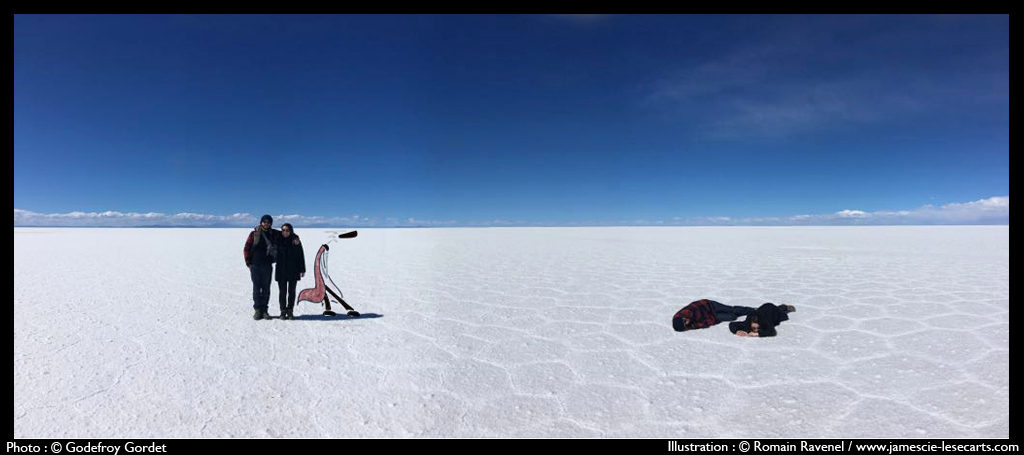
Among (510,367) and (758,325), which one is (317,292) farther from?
(758,325)

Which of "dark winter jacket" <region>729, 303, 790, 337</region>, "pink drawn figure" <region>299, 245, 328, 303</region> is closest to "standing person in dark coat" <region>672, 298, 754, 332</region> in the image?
"dark winter jacket" <region>729, 303, 790, 337</region>

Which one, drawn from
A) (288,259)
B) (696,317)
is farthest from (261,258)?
(696,317)

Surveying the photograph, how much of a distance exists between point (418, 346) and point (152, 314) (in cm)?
419

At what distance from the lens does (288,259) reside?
5875 mm

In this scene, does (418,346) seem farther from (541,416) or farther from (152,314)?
(152,314)

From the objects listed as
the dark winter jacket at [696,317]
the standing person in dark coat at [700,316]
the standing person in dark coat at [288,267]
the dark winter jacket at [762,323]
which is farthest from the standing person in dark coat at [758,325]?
the standing person in dark coat at [288,267]

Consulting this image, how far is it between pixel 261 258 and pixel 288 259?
309 millimetres

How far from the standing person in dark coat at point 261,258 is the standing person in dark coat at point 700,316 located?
507 centimetres

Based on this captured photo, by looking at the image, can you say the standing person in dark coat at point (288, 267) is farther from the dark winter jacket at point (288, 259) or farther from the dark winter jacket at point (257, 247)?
the dark winter jacket at point (257, 247)

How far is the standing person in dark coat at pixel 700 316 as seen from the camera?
5219mm

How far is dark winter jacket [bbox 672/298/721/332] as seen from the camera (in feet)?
17.1

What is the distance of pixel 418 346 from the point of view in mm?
4723
